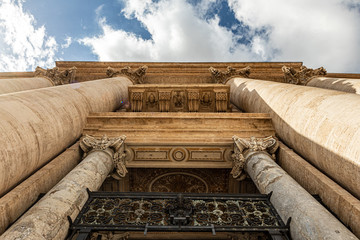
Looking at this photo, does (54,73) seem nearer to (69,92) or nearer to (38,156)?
(69,92)

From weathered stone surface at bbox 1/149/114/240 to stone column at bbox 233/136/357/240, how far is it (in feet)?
12.5

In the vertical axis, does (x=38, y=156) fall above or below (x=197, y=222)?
above

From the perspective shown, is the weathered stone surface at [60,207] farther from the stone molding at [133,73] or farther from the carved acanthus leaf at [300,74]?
the carved acanthus leaf at [300,74]

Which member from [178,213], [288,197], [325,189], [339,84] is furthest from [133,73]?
[325,189]

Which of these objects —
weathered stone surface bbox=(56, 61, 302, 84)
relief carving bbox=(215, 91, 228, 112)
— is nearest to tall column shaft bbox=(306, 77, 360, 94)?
weathered stone surface bbox=(56, 61, 302, 84)

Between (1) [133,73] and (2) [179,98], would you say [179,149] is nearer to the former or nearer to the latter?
(2) [179,98]

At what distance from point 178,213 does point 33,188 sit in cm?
289

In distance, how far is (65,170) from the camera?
5848 millimetres

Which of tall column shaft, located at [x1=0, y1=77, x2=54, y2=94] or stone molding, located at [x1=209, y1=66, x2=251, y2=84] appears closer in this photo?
tall column shaft, located at [x1=0, y1=77, x2=54, y2=94]

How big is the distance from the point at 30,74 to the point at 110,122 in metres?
11.4

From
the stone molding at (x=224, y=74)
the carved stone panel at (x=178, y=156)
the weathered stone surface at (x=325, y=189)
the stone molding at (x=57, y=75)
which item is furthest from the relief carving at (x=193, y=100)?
the stone molding at (x=57, y=75)

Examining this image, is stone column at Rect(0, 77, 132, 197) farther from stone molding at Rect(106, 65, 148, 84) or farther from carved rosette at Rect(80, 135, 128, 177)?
stone molding at Rect(106, 65, 148, 84)

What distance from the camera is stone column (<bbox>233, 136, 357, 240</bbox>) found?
3439 millimetres

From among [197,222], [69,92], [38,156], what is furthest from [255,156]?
[69,92]
